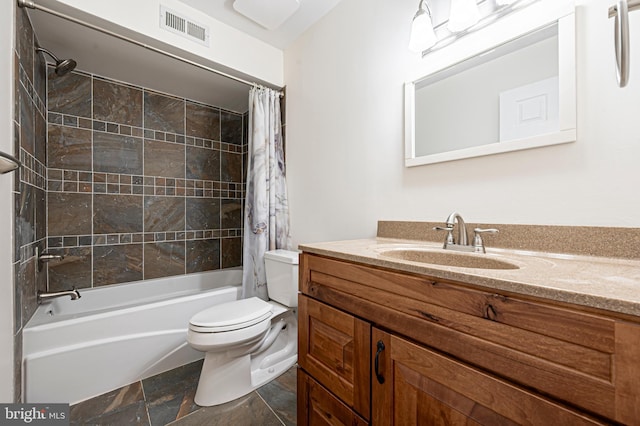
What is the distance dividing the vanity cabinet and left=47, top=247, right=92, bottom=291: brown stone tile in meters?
1.99

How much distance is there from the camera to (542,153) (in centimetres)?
99

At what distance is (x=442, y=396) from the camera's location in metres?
0.67

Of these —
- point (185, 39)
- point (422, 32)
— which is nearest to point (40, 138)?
point (185, 39)

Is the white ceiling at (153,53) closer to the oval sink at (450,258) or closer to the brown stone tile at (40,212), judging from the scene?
the brown stone tile at (40,212)

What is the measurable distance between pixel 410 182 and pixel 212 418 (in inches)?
60.4

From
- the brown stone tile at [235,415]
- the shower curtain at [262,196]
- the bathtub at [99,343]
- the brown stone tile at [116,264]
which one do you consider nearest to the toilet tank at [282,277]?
the shower curtain at [262,196]

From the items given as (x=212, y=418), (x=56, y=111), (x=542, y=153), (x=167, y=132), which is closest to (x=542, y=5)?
(x=542, y=153)

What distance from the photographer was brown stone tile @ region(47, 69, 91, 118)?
1957 millimetres

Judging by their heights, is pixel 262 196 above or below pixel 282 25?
below

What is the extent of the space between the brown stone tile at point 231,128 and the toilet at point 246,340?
1563 millimetres

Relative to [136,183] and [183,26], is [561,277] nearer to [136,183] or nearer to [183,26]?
[183,26]

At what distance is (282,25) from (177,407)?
249cm

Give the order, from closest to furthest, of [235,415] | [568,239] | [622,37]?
[622,37] < [568,239] < [235,415]

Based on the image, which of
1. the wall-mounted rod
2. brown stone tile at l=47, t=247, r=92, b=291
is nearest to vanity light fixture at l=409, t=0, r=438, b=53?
the wall-mounted rod
